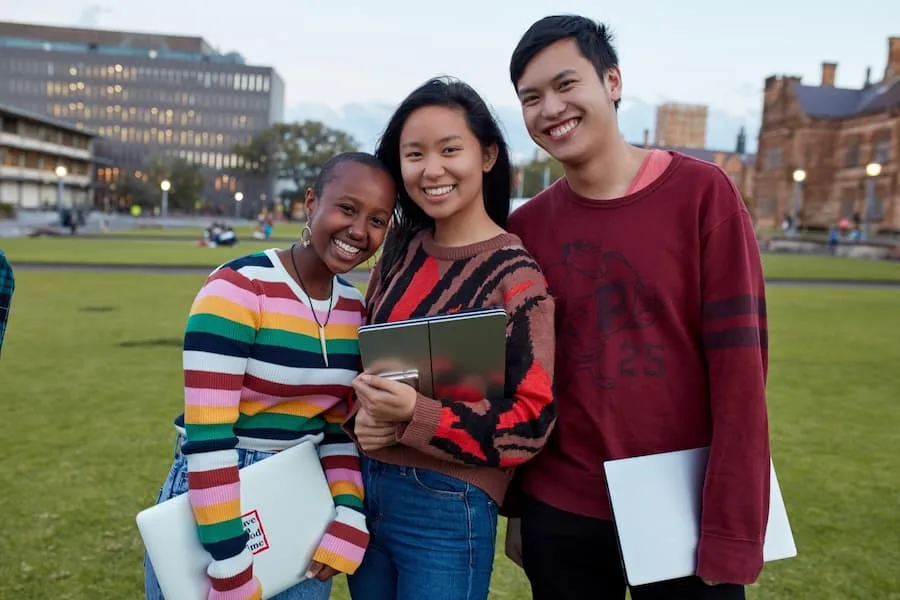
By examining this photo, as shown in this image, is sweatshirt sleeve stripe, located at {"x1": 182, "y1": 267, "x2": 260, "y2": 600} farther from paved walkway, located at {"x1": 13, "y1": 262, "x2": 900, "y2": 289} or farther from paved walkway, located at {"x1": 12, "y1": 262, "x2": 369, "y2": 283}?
paved walkway, located at {"x1": 13, "y1": 262, "x2": 900, "y2": 289}

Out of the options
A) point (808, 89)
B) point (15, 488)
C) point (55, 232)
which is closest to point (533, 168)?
point (808, 89)

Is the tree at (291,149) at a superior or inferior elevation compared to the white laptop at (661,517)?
superior

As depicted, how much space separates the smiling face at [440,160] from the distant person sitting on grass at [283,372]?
0.10 metres

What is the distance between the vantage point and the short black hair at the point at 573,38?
2070mm

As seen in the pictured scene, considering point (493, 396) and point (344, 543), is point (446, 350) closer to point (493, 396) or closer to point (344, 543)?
point (493, 396)

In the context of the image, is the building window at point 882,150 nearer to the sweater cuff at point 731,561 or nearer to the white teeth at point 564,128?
the white teeth at point 564,128

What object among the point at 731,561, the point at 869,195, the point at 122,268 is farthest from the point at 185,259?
the point at 869,195

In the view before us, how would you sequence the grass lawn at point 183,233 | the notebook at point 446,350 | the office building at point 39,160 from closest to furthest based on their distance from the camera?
the notebook at point 446,350
the grass lawn at point 183,233
the office building at point 39,160

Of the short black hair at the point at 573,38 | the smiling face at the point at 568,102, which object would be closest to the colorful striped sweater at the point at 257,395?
the smiling face at the point at 568,102

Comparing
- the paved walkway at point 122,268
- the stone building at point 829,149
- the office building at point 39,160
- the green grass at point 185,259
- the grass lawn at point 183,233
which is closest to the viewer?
the paved walkway at point 122,268

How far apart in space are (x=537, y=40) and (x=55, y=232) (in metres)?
44.0

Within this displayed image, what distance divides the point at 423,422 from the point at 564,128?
0.92 metres

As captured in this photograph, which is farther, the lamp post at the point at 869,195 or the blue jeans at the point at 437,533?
the lamp post at the point at 869,195

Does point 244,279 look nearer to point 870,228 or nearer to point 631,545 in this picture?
point 631,545
